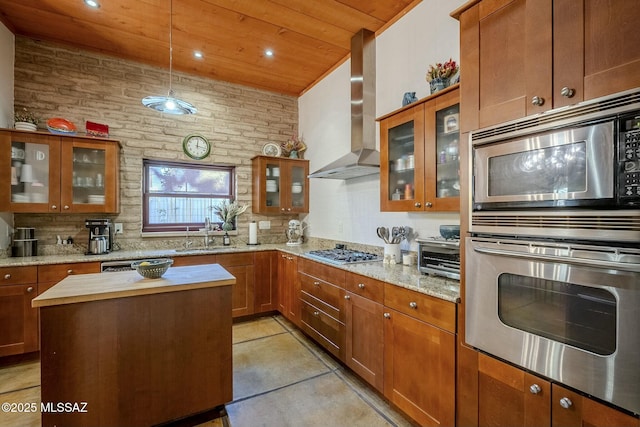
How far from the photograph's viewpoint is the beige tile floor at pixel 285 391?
1.96 metres

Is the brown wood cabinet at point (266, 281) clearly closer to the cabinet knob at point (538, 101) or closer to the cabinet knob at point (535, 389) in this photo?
the cabinet knob at point (535, 389)

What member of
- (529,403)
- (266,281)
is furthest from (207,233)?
(529,403)

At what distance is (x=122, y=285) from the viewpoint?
1784mm

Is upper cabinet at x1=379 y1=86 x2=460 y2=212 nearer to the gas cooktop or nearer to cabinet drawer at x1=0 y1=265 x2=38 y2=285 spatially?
the gas cooktop

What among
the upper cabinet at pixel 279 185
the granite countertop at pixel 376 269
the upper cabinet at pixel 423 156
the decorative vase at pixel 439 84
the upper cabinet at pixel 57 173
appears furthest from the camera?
the upper cabinet at pixel 279 185

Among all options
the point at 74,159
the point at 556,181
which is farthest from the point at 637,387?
the point at 74,159

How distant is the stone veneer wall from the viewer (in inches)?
128

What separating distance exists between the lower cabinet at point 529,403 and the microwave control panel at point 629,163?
2.52ft

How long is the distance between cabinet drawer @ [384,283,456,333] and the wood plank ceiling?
255cm

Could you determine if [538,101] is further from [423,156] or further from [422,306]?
[422,306]

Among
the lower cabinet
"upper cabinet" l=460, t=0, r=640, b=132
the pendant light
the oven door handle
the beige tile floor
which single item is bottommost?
the beige tile floor

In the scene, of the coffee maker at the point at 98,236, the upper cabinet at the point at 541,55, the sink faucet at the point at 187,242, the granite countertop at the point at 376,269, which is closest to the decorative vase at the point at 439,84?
the upper cabinet at the point at 541,55

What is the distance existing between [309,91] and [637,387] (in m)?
4.43

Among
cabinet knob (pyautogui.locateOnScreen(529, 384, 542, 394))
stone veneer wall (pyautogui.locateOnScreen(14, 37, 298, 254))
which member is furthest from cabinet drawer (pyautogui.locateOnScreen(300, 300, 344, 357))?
stone veneer wall (pyautogui.locateOnScreen(14, 37, 298, 254))
